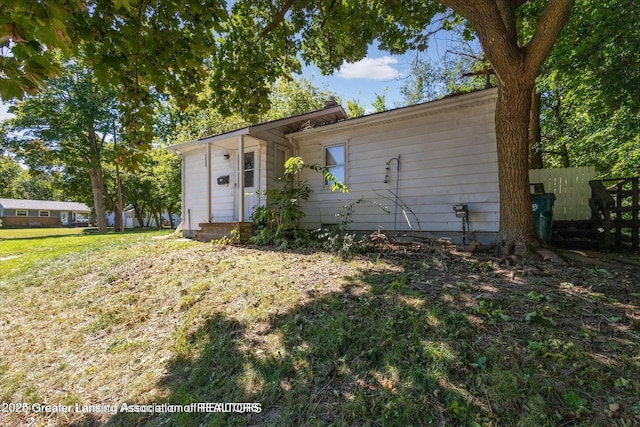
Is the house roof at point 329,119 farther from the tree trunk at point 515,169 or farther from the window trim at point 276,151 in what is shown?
the tree trunk at point 515,169

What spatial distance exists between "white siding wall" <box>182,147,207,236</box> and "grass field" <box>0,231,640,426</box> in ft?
18.0

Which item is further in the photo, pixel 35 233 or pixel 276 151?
pixel 35 233

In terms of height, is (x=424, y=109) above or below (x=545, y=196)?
above

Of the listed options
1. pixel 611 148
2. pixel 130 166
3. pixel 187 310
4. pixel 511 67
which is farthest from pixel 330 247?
pixel 611 148

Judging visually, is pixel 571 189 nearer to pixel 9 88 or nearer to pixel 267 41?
pixel 267 41

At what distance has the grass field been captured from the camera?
1830 millimetres

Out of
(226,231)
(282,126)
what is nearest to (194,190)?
(226,231)

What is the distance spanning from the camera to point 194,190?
10.1 meters

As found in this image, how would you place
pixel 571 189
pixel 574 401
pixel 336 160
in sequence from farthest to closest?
pixel 336 160, pixel 571 189, pixel 574 401

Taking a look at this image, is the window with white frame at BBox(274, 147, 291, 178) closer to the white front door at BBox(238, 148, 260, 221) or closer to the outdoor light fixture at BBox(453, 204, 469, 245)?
the white front door at BBox(238, 148, 260, 221)

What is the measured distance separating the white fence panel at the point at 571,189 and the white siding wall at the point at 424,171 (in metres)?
2.43

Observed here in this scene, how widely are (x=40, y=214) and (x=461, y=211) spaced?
57.6 m

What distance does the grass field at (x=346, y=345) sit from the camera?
183 cm

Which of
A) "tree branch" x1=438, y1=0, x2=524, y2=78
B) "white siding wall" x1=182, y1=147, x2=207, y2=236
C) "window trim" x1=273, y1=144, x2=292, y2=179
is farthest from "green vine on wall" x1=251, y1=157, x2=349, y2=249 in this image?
"tree branch" x1=438, y1=0, x2=524, y2=78
